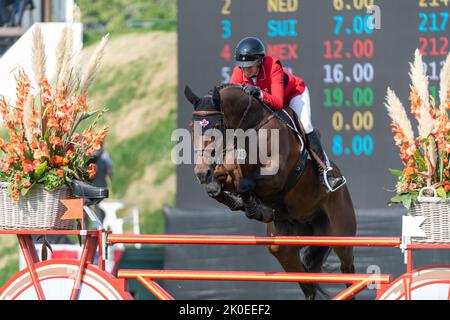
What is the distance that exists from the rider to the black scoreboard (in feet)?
5.17

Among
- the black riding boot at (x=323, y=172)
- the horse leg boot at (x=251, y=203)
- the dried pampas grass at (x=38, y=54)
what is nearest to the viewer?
the dried pampas grass at (x=38, y=54)

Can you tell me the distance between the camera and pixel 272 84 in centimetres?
587

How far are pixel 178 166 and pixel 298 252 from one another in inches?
75.8

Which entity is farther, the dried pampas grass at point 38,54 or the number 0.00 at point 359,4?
the number 0.00 at point 359,4

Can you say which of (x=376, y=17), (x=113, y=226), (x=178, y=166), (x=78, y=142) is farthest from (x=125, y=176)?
(x=78, y=142)

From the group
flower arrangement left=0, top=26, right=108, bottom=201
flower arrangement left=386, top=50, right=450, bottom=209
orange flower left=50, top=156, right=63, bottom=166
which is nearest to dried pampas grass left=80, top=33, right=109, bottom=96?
flower arrangement left=0, top=26, right=108, bottom=201

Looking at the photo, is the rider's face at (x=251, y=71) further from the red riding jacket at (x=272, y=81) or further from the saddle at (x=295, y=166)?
the saddle at (x=295, y=166)

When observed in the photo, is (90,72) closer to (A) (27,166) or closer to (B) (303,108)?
(A) (27,166)

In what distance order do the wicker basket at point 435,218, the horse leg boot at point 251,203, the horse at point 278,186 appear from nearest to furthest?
the wicker basket at point 435,218
the horse at point 278,186
the horse leg boot at point 251,203

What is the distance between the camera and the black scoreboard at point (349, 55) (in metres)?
7.81

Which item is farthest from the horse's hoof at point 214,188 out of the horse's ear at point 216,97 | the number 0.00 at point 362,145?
the number 0.00 at point 362,145

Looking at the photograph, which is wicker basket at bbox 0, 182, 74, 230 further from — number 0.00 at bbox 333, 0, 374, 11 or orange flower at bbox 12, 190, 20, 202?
number 0.00 at bbox 333, 0, 374, 11
